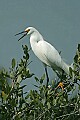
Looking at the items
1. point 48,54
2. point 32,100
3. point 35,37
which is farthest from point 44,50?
point 32,100

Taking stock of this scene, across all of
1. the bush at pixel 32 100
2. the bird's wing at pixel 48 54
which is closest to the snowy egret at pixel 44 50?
the bird's wing at pixel 48 54

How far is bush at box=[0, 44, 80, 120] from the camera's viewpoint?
8.49 ft

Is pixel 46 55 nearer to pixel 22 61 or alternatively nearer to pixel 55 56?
pixel 55 56

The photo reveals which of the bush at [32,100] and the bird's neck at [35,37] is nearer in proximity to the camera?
the bush at [32,100]

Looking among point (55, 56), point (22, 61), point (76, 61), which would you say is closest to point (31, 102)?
point (22, 61)

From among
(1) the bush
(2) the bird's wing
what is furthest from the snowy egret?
(1) the bush

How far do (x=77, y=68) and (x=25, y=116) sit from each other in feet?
1.97

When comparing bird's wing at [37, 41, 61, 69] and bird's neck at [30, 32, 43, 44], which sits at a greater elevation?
bird's neck at [30, 32, 43, 44]

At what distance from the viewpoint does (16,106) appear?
262 cm

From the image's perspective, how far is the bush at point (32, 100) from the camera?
2.59 meters

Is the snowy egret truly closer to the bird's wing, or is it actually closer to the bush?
the bird's wing

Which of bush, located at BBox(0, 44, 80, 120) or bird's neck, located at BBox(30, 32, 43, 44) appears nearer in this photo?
bush, located at BBox(0, 44, 80, 120)

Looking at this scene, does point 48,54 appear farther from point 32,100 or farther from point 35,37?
point 32,100

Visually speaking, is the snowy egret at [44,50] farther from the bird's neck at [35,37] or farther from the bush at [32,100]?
the bush at [32,100]
